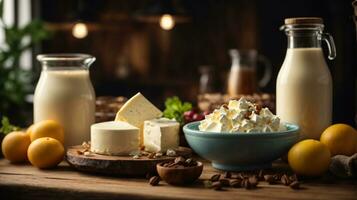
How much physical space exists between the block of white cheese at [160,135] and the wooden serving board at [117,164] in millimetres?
55

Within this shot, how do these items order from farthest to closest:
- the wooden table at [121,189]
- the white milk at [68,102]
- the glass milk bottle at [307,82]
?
the white milk at [68,102]
the glass milk bottle at [307,82]
the wooden table at [121,189]

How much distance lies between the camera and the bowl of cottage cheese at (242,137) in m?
1.38

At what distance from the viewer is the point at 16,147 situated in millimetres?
1606

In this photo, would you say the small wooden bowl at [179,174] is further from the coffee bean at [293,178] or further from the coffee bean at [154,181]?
the coffee bean at [293,178]

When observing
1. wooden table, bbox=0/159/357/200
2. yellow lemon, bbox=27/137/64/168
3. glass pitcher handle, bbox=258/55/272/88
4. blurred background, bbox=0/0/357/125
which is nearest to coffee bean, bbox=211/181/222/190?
wooden table, bbox=0/159/357/200

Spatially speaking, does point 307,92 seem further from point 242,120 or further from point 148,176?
point 148,176

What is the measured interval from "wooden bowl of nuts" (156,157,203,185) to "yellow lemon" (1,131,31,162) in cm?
47

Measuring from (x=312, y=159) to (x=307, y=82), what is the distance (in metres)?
0.30

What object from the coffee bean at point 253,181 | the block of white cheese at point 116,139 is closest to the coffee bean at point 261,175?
the coffee bean at point 253,181

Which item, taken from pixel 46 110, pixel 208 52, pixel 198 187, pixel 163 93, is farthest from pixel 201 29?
pixel 198 187

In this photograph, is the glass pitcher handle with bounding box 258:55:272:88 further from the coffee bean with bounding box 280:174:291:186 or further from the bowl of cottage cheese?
the coffee bean with bounding box 280:174:291:186

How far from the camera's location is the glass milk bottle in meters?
1.59

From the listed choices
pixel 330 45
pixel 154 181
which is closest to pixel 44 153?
pixel 154 181

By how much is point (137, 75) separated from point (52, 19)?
Answer: 105 centimetres
